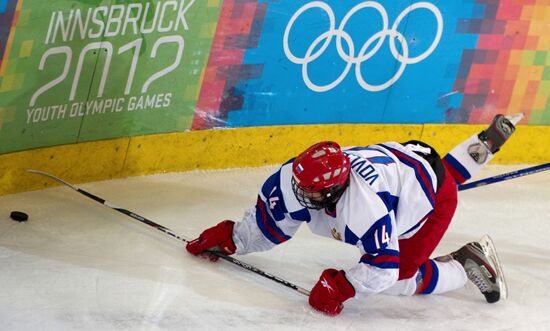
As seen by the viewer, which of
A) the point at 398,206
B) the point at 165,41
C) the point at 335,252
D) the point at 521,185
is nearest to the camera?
the point at 398,206

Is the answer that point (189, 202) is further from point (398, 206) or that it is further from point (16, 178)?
point (398, 206)

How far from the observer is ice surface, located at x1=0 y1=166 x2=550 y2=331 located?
384cm

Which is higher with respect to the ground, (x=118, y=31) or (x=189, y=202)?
(x=118, y=31)

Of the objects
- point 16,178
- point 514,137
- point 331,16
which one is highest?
point 331,16

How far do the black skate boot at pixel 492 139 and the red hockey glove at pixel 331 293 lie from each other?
0.99 metres

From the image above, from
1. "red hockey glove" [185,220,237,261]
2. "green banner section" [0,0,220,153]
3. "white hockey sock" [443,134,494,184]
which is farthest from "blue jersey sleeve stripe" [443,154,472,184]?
"green banner section" [0,0,220,153]

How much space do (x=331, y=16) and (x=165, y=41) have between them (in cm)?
101

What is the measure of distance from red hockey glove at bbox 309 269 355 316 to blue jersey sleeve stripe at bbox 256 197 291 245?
0.88 feet

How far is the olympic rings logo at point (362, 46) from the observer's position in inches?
220

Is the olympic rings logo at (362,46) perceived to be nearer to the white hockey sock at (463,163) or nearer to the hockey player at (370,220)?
the white hockey sock at (463,163)

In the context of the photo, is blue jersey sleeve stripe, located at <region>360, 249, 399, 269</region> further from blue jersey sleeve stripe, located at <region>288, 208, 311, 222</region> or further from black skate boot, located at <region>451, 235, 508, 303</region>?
black skate boot, located at <region>451, 235, 508, 303</region>

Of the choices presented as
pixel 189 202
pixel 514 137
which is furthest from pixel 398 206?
pixel 514 137

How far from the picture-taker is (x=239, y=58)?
5410mm

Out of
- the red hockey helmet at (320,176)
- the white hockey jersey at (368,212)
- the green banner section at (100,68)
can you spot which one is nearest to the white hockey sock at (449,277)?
the white hockey jersey at (368,212)
